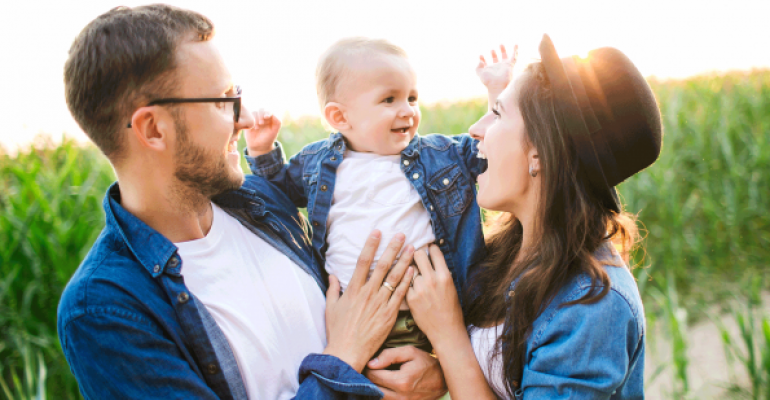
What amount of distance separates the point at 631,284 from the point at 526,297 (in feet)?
1.08

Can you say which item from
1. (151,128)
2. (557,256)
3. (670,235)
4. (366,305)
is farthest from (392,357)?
(670,235)

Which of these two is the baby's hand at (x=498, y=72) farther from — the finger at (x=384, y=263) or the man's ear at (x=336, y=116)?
the finger at (x=384, y=263)

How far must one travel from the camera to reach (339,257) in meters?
2.04

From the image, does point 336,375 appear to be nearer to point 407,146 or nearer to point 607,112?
point 407,146

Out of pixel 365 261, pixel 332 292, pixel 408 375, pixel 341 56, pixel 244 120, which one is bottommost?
→ pixel 408 375

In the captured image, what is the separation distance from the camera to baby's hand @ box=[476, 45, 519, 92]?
2.08m

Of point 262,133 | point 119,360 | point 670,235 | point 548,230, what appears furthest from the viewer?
point 670,235

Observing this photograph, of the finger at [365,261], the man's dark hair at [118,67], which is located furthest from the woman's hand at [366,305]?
the man's dark hair at [118,67]

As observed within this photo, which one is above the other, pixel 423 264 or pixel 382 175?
pixel 382 175

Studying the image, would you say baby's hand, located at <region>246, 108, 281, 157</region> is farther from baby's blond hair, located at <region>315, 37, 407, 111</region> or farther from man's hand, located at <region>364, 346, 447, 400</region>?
man's hand, located at <region>364, 346, 447, 400</region>

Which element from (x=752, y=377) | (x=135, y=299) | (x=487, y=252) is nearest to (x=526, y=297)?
(x=487, y=252)

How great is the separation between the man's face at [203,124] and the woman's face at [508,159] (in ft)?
3.11

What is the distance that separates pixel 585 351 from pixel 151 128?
5.11ft

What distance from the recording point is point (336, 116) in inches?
84.4
